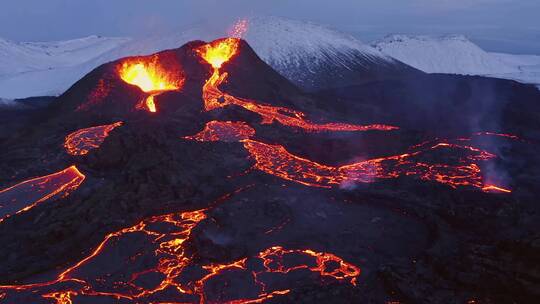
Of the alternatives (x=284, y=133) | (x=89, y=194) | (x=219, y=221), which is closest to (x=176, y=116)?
(x=284, y=133)

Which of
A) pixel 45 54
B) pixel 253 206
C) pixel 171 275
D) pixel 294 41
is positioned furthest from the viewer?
pixel 45 54

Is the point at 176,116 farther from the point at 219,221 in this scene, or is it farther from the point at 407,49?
the point at 407,49

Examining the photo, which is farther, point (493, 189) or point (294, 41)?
point (294, 41)

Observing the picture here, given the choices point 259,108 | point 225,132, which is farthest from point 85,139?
point 259,108

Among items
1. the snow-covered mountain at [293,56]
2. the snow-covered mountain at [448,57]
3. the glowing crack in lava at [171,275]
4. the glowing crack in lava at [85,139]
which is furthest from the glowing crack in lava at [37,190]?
the snow-covered mountain at [448,57]

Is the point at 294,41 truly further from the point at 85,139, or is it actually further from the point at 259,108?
the point at 85,139

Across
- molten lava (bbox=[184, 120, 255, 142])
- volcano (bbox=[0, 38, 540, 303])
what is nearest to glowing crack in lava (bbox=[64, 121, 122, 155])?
volcano (bbox=[0, 38, 540, 303])
